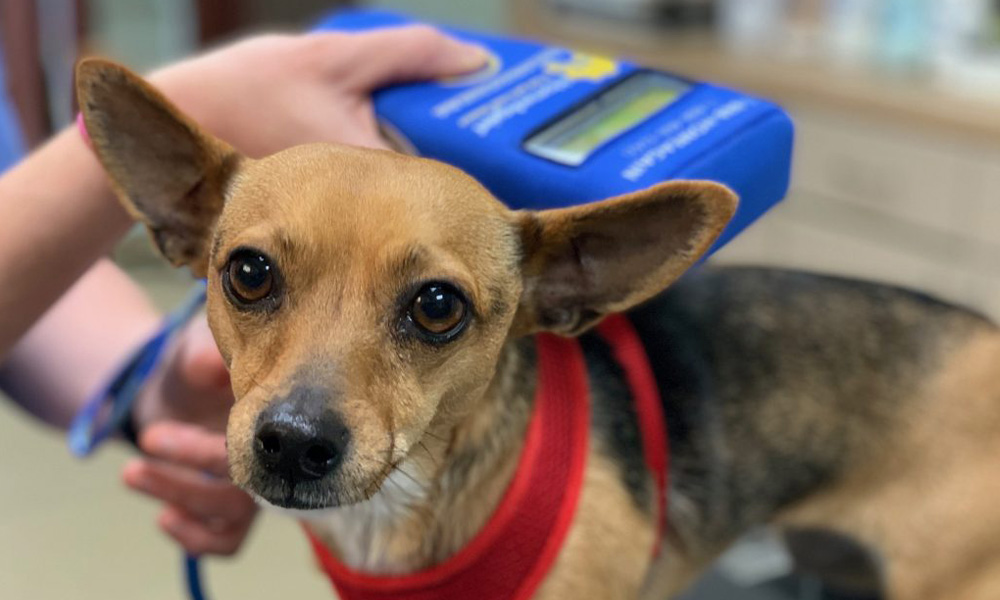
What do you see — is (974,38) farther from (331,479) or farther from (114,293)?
(331,479)

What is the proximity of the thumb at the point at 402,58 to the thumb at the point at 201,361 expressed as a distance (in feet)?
0.86

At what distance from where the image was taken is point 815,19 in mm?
2695

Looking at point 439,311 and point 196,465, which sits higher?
point 439,311

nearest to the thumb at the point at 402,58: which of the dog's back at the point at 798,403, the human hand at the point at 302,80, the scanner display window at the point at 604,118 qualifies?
the human hand at the point at 302,80

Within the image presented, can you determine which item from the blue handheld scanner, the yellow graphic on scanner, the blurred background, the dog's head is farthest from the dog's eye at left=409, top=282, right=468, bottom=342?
the blurred background

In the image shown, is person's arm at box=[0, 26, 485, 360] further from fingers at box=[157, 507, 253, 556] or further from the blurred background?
the blurred background

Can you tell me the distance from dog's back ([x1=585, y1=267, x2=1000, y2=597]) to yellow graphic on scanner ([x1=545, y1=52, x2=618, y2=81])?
0.29 m

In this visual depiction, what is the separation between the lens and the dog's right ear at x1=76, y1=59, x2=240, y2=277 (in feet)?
2.19

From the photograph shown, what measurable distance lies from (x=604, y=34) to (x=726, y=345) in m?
2.13

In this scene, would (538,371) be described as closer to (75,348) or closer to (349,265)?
(349,265)

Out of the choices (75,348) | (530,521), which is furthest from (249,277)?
(75,348)

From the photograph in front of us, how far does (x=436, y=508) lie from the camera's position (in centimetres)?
80

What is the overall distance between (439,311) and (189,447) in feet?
1.22

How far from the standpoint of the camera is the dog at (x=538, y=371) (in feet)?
2.05
